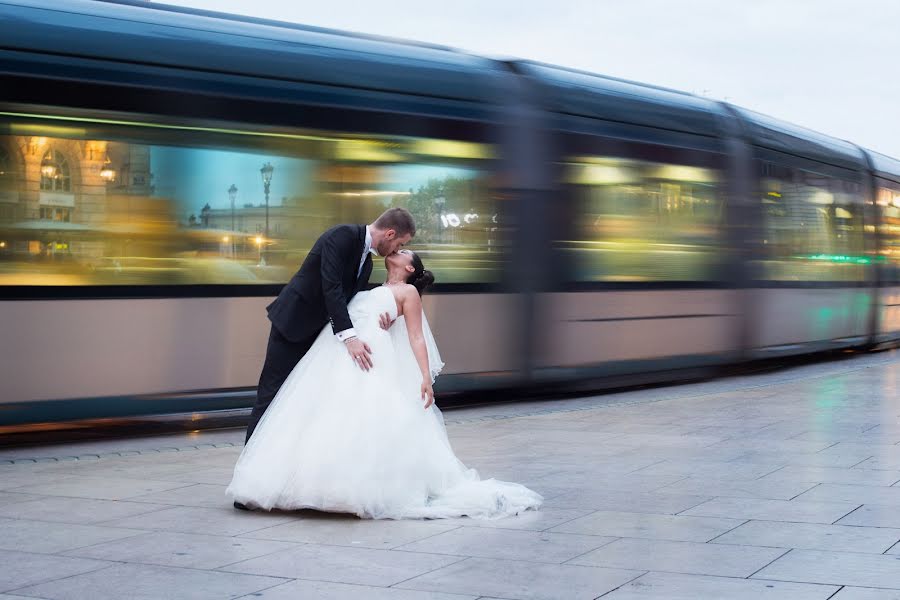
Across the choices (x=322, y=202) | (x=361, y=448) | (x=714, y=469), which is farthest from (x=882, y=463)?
(x=322, y=202)

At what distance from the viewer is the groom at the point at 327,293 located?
22.0 feet

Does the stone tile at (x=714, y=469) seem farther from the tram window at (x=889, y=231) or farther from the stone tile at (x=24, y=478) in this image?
the tram window at (x=889, y=231)

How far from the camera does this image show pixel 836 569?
5199 millimetres

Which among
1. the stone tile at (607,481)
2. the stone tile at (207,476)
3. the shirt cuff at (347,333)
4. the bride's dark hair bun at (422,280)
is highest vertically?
the bride's dark hair bun at (422,280)

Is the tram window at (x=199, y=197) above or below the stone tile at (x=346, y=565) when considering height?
above

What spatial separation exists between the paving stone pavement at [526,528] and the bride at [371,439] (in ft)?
0.46

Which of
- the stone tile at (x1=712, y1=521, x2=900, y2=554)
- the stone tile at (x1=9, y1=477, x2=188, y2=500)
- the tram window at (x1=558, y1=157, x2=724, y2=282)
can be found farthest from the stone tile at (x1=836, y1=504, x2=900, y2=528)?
the tram window at (x1=558, y1=157, x2=724, y2=282)

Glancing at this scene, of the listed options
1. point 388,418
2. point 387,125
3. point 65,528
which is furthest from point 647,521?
point 387,125

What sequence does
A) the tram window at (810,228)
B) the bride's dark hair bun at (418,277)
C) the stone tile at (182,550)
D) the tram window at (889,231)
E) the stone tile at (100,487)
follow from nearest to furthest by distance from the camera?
the stone tile at (182,550)
the bride's dark hair bun at (418,277)
the stone tile at (100,487)
the tram window at (810,228)
the tram window at (889,231)

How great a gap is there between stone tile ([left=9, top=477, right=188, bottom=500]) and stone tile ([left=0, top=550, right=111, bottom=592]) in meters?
1.51

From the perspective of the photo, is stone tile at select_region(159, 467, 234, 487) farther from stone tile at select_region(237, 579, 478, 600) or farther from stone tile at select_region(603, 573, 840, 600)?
stone tile at select_region(603, 573, 840, 600)

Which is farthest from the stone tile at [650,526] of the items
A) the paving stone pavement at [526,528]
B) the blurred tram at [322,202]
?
the blurred tram at [322,202]

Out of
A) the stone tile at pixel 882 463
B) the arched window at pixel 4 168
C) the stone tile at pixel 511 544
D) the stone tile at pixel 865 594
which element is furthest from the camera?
the arched window at pixel 4 168

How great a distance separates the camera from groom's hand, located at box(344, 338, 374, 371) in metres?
6.69
